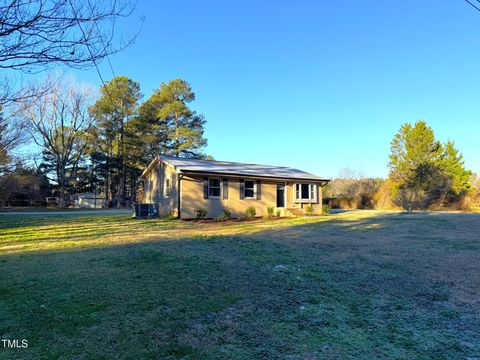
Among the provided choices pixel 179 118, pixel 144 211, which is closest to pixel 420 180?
pixel 144 211

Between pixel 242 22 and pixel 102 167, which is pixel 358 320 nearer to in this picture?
pixel 242 22

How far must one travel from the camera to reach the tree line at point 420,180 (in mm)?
27375

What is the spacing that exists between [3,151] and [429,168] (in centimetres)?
3071

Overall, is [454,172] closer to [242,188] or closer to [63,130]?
[242,188]

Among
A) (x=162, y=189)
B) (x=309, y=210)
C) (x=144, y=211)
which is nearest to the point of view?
(x=144, y=211)

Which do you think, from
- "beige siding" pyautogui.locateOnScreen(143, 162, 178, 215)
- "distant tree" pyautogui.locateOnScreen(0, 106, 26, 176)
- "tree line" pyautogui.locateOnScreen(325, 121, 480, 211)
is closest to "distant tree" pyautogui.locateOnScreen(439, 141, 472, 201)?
"tree line" pyautogui.locateOnScreen(325, 121, 480, 211)

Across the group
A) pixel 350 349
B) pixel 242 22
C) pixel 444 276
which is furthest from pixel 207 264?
pixel 242 22

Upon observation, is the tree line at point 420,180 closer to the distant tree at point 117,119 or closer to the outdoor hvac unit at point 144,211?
the outdoor hvac unit at point 144,211

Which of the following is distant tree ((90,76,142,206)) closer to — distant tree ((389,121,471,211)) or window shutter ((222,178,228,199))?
window shutter ((222,178,228,199))

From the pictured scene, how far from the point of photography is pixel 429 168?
28.6 metres

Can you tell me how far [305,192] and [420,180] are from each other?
14322mm

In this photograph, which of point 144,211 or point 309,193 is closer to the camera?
point 144,211

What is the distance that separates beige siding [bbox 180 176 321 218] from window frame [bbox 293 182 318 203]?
0.23m

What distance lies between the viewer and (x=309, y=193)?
2052 centimetres
